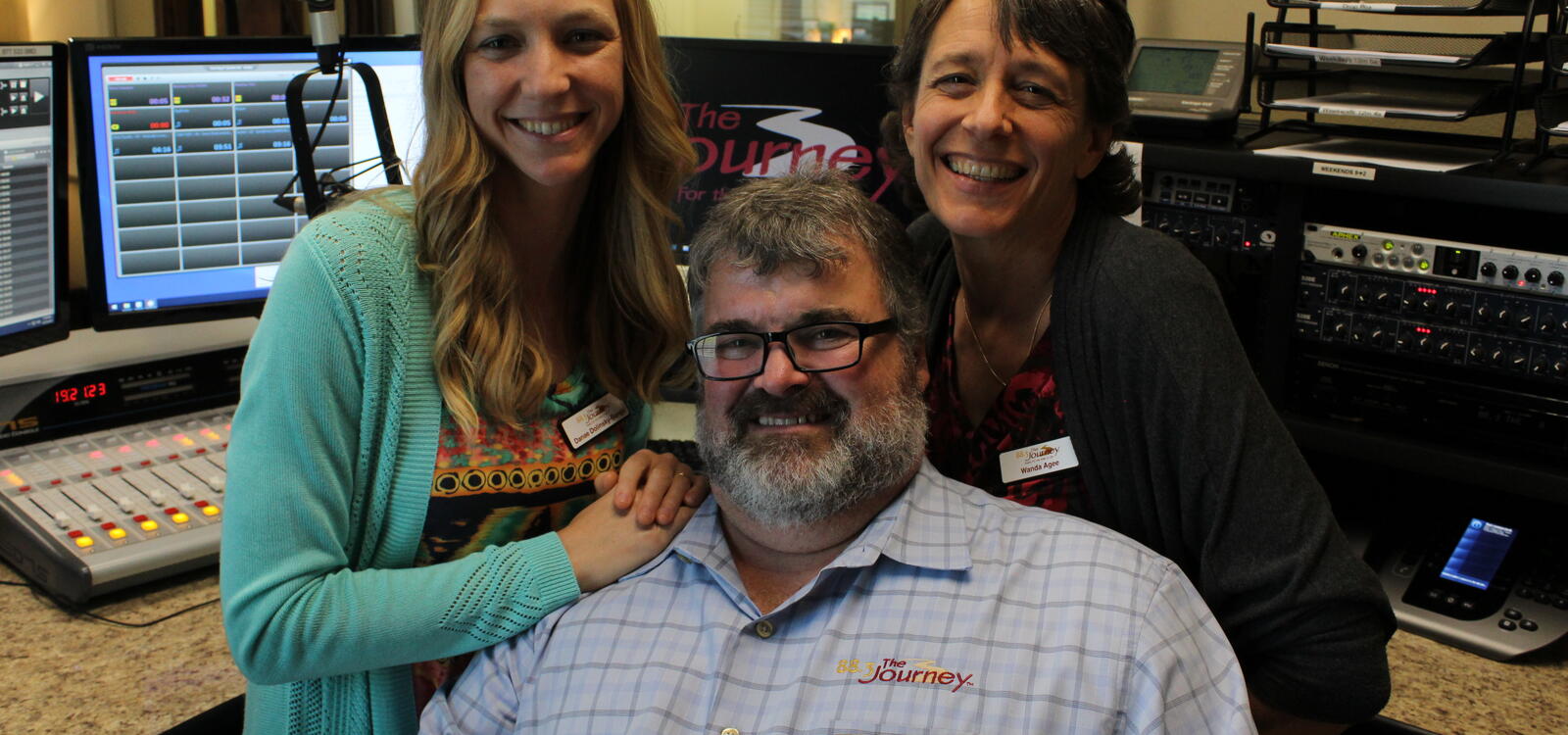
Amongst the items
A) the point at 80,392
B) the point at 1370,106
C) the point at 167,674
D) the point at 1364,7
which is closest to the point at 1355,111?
the point at 1370,106

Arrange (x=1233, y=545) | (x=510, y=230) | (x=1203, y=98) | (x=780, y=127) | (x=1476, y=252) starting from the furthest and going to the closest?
(x=780, y=127)
(x=1203, y=98)
(x=1476, y=252)
(x=510, y=230)
(x=1233, y=545)

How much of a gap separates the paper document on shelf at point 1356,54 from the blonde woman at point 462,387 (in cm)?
89

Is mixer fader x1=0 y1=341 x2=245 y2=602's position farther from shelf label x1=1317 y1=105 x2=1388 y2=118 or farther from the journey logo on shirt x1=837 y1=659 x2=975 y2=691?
shelf label x1=1317 y1=105 x2=1388 y2=118

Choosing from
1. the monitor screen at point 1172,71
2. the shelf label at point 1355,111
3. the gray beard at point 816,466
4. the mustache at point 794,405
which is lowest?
the gray beard at point 816,466

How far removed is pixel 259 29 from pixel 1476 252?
2.21 m

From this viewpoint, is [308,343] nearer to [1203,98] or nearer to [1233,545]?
[1233,545]

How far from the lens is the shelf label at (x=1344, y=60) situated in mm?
1710

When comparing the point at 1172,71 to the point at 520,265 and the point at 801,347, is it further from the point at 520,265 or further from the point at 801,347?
the point at 520,265

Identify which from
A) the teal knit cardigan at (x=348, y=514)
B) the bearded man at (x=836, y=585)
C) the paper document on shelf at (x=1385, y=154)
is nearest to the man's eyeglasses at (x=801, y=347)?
the bearded man at (x=836, y=585)

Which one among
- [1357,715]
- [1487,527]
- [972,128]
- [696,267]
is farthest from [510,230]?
[1487,527]

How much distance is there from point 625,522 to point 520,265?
310 mm

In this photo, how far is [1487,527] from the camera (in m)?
1.75

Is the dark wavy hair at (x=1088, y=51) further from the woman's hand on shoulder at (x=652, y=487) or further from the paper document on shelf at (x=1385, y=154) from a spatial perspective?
the woman's hand on shoulder at (x=652, y=487)

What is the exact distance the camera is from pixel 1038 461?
146cm
